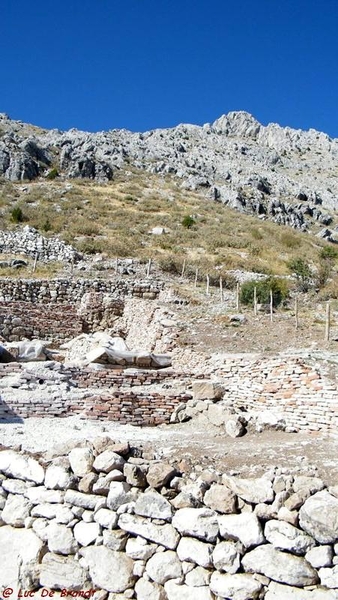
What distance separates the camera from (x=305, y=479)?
4.99 meters

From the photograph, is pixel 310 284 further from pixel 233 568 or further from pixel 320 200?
pixel 320 200

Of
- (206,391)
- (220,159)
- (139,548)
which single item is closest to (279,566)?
(139,548)

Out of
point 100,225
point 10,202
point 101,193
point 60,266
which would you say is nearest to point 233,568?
point 60,266

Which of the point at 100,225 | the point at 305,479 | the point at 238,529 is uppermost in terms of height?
the point at 100,225

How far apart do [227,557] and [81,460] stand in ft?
6.87

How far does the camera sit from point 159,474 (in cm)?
538

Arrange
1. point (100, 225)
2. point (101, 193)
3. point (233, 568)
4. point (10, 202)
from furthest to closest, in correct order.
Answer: point (101, 193)
point (10, 202)
point (100, 225)
point (233, 568)

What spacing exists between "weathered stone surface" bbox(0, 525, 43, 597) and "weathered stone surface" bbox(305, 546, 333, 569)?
2949 mm

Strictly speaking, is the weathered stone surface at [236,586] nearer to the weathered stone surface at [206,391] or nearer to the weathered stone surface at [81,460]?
the weathered stone surface at [81,460]

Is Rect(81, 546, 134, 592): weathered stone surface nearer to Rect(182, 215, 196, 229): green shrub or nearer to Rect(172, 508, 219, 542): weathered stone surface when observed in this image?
Rect(172, 508, 219, 542): weathered stone surface

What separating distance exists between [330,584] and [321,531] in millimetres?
427

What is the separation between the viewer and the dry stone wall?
175 inches

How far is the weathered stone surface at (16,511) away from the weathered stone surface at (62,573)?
652 millimetres

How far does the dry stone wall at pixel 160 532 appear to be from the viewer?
444 cm
